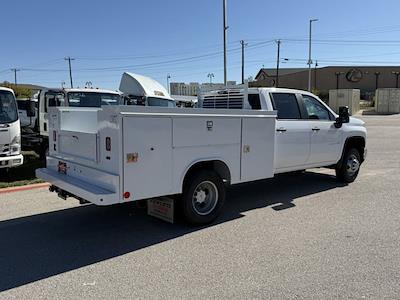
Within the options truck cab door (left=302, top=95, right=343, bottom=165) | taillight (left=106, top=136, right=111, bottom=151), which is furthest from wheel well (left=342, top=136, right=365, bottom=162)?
taillight (left=106, top=136, right=111, bottom=151)

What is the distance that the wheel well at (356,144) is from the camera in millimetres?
9078

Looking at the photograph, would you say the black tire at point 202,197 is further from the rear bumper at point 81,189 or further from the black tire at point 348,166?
the black tire at point 348,166

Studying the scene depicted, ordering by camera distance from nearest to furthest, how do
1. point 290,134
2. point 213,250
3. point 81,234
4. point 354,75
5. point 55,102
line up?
point 213,250, point 81,234, point 290,134, point 55,102, point 354,75

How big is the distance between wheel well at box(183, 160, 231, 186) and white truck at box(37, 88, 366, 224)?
0.01m

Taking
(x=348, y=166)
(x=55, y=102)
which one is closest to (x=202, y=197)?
(x=348, y=166)

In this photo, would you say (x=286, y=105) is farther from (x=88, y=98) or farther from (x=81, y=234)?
(x=88, y=98)

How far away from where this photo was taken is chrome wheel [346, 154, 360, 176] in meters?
9.12

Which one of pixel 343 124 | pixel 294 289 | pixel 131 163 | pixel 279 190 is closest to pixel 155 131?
pixel 131 163

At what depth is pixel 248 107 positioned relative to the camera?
7.39 metres

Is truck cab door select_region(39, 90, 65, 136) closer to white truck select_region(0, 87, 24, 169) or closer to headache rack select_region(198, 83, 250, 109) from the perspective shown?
white truck select_region(0, 87, 24, 169)

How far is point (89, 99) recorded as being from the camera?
11258 mm

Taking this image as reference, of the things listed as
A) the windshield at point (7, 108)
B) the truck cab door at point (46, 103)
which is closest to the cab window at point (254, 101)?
the windshield at point (7, 108)

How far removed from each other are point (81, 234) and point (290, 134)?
3.94m

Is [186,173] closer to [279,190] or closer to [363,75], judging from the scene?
[279,190]
